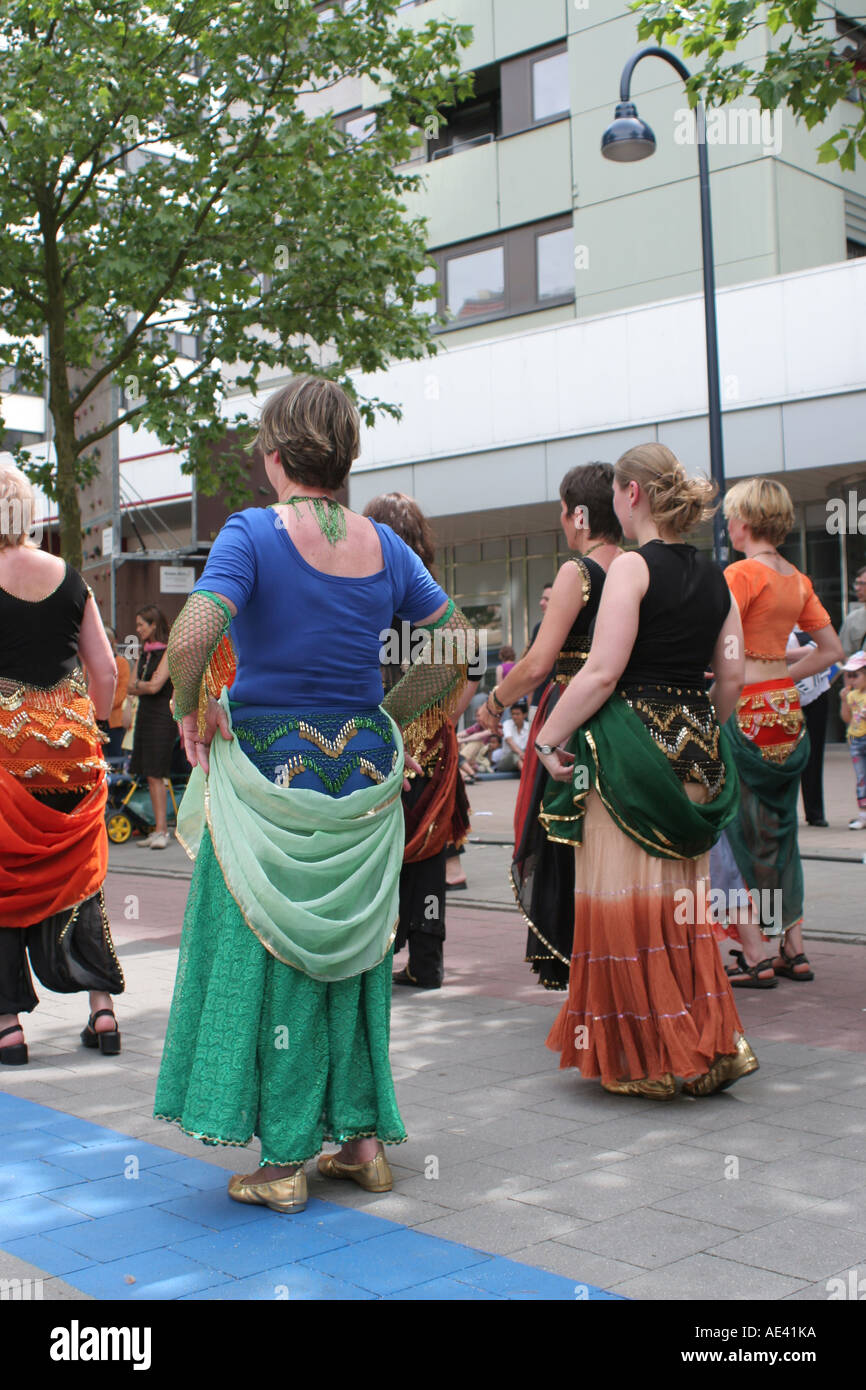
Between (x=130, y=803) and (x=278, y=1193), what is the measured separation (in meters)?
10.4

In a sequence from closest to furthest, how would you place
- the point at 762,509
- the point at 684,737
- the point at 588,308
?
1. the point at 684,737
2. the point at 762,509
3. the point at 588,308

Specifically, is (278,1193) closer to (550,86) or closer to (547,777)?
(547,777)

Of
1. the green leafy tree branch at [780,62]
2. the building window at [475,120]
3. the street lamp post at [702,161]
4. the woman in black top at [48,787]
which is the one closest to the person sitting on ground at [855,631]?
the street lamp post at [702,161]

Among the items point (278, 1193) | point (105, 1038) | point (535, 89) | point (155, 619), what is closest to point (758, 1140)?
point (278, 1193)

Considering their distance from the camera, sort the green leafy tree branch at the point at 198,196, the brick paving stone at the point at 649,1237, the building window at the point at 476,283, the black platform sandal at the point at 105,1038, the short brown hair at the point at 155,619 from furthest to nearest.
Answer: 1. the building window at the point at 476,283
2. the green leafy tree branch at the point at 198,196
3. the short brown hair at the point at 155,619
4. the black platform sandal at the point at 105,1038
5. the brick paving stone at the point at 649,1237

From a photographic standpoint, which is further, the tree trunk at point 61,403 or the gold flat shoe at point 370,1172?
the tree trunk at point 61,403

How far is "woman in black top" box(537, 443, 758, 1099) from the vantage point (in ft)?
14.2

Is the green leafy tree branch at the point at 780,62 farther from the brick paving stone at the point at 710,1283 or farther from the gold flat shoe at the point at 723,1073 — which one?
the brick paving stone at the point at 710,1283

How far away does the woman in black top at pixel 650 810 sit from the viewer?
434cm

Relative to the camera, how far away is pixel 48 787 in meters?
5.26

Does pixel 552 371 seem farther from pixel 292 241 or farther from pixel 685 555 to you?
pixel 685 555

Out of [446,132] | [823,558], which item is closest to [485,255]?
[446,132]

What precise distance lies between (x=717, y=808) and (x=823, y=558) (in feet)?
56.0

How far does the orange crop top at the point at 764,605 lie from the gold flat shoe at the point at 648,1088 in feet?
7.26
